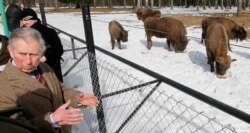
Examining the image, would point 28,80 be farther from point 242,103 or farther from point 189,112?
point 242,103

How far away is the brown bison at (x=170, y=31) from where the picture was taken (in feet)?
41.2

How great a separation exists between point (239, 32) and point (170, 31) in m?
2.55

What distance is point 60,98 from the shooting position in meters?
2.64

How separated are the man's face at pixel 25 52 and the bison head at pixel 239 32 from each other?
11252 millimetres

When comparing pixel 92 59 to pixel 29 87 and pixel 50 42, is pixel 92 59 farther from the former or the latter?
pixel 29 87

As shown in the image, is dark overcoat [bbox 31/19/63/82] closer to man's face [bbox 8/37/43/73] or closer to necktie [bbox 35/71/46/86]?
necktie [bbox 35/71/46/86]

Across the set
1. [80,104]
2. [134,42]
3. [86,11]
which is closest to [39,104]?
[80,104]

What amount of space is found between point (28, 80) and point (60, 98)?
15.9 inches

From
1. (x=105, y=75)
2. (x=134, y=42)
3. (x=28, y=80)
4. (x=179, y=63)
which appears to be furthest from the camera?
(x=134, y=42)

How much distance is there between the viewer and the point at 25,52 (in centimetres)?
227

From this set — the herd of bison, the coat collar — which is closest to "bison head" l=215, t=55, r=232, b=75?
the herd of bison

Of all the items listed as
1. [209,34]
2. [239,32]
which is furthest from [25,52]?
[239,32]

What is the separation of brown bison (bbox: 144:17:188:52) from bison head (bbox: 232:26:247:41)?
1838 millimetres

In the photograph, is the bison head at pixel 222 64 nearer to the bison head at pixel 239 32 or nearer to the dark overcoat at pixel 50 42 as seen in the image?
the bison head at pixel 239 32
